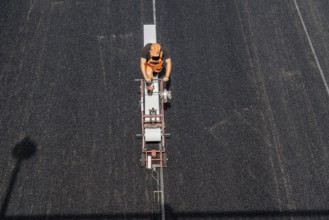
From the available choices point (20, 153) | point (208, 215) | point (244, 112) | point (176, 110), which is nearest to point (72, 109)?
point (20, 153)

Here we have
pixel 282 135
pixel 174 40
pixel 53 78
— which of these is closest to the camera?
pixel 282 135

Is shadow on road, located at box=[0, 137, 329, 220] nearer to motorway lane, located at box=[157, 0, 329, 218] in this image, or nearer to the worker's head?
motorway lane, located at box=[157, 0, 329, 218]

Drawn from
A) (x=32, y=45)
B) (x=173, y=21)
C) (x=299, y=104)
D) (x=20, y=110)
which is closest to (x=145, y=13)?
(x=173, y=21)

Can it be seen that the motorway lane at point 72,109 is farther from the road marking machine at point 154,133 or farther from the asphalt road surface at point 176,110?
the road marking machine at point 154,133

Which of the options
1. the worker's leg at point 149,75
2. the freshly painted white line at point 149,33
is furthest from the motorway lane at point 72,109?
the worker's leg at point 149,75

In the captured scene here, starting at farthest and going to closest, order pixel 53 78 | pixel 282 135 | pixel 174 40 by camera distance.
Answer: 1. pixel 174 40
2. pixel 53 78
3. pixel 282 135

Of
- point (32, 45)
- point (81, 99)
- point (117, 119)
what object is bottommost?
point (117, 119)

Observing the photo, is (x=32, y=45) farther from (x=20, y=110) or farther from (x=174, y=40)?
(x=174, y=40)

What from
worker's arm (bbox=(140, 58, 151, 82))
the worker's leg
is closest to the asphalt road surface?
the worker's leg
